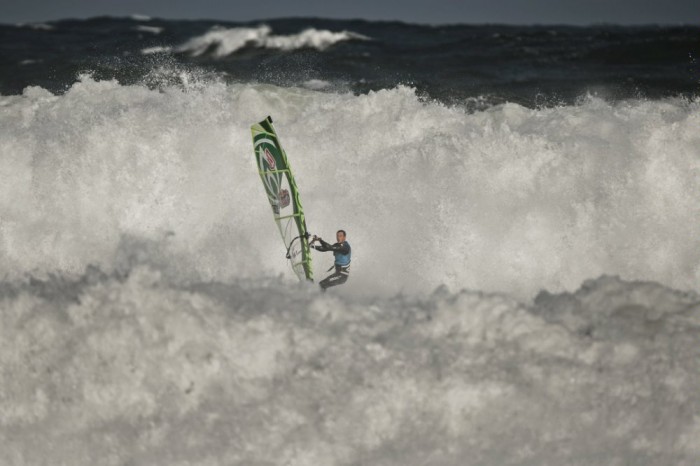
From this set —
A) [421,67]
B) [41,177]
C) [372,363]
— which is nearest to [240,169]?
[41,177]

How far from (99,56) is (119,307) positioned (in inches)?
870

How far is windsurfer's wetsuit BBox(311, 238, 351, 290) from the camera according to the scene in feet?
28.9

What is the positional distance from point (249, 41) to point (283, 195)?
887 inches

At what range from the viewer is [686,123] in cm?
1009

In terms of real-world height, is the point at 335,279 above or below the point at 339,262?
below

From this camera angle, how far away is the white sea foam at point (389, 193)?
→ 31.3ft

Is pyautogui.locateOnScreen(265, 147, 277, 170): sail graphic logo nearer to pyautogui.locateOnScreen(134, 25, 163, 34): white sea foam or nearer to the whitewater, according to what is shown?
the whitewater

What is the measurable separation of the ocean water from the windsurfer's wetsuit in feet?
2.08

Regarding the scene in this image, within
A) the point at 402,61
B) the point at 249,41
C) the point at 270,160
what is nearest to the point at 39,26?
the point at 249,41

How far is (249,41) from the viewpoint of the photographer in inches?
1163

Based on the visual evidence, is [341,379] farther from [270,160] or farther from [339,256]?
[270,160]

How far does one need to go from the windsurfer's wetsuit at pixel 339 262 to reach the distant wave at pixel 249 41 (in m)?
19.8

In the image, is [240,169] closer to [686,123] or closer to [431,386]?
[431,386]

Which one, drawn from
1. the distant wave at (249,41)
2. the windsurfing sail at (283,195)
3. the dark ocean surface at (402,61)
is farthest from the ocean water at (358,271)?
the distant wave at (249,41)
